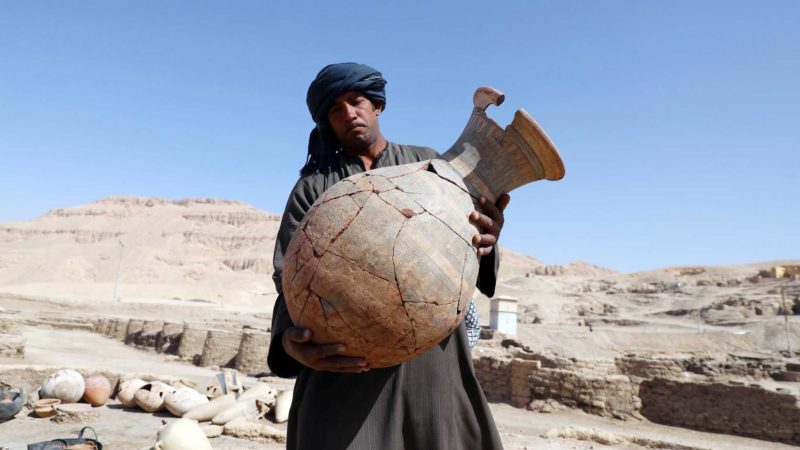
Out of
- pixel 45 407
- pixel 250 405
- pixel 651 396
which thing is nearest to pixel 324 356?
pixel 250 405

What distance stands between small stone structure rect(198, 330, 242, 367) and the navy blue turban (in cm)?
1229

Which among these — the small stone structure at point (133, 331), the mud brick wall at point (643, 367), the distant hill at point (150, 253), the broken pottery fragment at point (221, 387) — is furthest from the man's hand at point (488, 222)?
the distant hill at point (150, 253)

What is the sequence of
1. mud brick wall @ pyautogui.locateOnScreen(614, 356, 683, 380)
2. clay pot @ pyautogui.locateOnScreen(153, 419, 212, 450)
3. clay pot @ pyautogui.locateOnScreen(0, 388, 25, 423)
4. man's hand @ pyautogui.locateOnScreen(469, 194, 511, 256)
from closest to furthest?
1. man's hand @ pyautogui.locateOnScreen(469, 194, 511, 256)
2. clay pot @ pyautogui.locateOnScreen(153, 419, 212, 450)
3. clay pot @ pyautogui.locateOnScreen(0, 388, 25, 423)
4. mud brick wall @ pyautogui.locateOnScreen(614, 356, 683, 380)

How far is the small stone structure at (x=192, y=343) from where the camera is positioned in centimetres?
1466

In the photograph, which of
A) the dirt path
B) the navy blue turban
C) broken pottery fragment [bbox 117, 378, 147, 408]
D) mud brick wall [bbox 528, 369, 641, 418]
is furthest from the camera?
mud brick wall [bbox 528, 369, 641, 418]

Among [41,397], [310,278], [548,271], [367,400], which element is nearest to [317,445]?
[367,400]

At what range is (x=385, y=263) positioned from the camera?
4.51 feet

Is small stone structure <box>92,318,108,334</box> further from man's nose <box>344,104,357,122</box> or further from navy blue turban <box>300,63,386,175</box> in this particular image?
man's nose <box>344,104,357,122</box>

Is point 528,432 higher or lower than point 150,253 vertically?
lower

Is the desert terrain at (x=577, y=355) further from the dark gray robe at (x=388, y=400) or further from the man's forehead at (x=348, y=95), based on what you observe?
the man's forehead at (x=348, y=95)

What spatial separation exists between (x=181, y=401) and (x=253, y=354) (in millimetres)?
5024

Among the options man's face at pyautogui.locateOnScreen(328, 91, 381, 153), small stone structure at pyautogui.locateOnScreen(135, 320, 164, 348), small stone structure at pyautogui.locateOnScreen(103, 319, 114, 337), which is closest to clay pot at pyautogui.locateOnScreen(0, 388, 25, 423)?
man's face at pyautogui.locateOnScreen(328, 91, 381, 153)

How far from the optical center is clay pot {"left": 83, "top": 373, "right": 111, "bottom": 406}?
25.0 ft

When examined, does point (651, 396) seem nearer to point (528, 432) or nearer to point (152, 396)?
point (528, 432)
